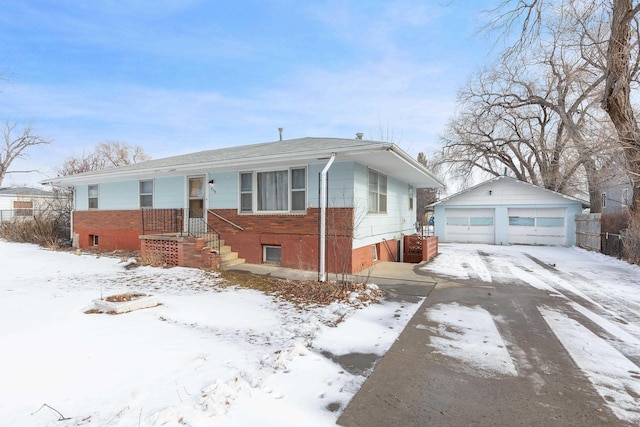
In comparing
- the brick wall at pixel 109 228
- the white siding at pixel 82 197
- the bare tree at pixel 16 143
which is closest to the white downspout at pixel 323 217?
the brick wall at pixel 109 228

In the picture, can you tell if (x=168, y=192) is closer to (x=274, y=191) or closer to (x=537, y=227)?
(x=274, y=191)

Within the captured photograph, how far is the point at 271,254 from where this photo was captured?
9.15 metres

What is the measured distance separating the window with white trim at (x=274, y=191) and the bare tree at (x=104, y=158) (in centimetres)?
2317

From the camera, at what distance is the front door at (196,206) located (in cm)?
1020

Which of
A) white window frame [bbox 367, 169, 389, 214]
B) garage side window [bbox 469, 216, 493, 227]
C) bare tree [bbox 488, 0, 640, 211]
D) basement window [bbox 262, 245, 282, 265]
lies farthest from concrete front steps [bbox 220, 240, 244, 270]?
garage side window [bbox 469, 216, 493, 227]

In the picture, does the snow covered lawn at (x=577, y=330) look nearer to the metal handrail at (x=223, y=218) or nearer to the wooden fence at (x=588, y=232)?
the metal handrail at (x=223, y=218)

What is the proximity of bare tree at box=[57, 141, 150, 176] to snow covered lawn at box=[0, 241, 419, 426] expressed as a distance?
24676 mm

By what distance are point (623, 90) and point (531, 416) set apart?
13.7 m

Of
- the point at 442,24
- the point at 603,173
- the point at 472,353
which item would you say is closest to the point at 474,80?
the point at 603,173

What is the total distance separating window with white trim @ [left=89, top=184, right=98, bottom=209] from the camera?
13133 mm

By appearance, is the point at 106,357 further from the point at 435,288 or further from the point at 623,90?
the point at 623,90

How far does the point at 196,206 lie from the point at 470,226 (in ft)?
52.2

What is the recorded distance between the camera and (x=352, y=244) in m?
7.83

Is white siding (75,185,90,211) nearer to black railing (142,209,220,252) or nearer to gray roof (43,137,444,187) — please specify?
gray roof (43,137,444,187)
